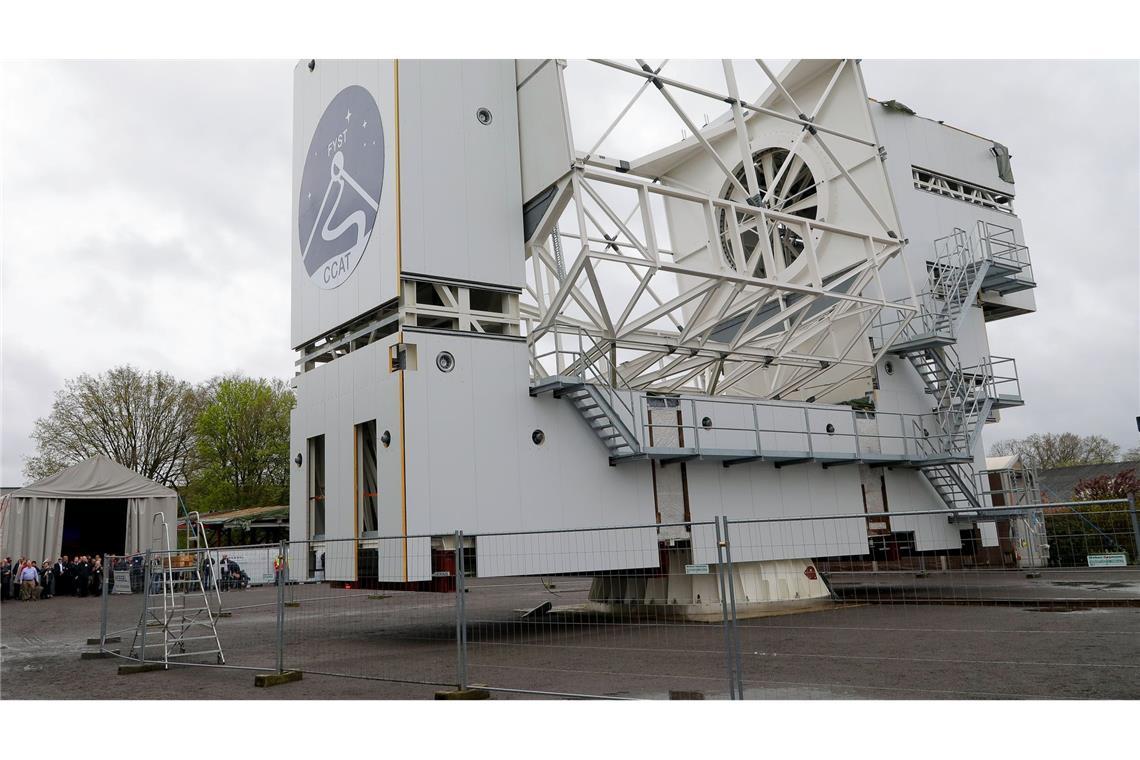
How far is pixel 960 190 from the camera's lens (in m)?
28.3

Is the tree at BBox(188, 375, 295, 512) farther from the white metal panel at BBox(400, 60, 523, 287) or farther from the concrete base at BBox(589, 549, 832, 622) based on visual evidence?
the white metal panel at BBox(400, 60, 523, 287)

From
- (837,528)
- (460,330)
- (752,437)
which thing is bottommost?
(837,528)

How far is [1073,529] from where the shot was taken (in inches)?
360

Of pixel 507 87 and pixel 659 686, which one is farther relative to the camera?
pixel 507 87

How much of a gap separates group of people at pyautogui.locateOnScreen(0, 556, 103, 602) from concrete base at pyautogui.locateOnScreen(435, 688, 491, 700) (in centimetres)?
2364

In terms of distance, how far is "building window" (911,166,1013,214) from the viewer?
88.5 ft

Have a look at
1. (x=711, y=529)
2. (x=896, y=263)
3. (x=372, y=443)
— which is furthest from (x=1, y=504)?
(x=896, y=263)

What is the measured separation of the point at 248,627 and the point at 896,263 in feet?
67.5

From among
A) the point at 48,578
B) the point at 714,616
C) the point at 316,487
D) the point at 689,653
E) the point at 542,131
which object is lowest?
the point at 714,616

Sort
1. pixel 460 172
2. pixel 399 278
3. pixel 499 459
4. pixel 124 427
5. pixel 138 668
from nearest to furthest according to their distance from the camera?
pixel 138 668 → pixel 399 278 → pixel 499 459 → pixel 460 172 → pixel 124 427

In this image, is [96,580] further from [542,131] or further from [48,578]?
[542,131]

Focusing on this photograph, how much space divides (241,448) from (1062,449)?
6994 centimetres

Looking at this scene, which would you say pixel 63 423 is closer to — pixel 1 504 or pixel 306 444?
pixel 1 504

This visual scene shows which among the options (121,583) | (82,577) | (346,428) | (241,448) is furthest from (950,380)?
(241,448)
